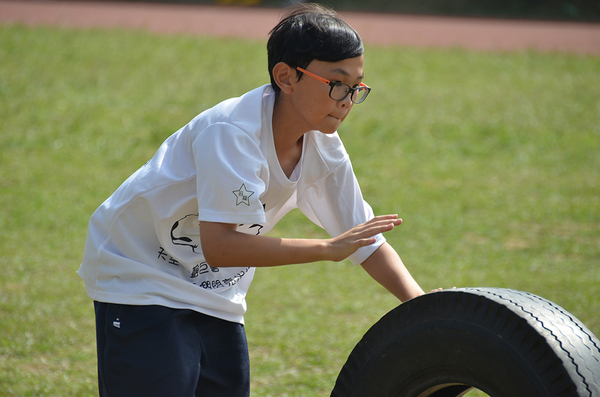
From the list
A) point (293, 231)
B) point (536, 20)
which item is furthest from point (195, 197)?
point (536, 20)

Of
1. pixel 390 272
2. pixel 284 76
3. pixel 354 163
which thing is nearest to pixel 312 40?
pixel 284 76

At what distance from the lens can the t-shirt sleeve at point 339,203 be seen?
7.04 feet

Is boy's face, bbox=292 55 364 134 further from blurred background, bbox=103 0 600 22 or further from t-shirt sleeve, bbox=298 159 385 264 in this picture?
blurred background, bbox=103 0 600 22

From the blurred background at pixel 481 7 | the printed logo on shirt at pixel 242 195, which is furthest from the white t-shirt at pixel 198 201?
the blurred background at pixel 481 7

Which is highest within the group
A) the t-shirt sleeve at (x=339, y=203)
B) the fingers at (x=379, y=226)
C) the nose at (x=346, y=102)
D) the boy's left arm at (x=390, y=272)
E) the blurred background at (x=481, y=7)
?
the nose at (x=346, y=102)

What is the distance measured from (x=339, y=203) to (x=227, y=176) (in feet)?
1.83

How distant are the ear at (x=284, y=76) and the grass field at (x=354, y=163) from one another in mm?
1765

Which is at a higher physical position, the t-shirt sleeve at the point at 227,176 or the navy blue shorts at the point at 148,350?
the t-shirt sleeve at the point at 227,176

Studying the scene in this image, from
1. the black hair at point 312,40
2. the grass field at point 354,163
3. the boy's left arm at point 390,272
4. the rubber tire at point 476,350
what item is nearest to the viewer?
the rubber tire at point 476,350

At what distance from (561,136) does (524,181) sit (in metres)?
1.72

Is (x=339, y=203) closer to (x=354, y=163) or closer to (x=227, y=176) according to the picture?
(x=227, y=176)

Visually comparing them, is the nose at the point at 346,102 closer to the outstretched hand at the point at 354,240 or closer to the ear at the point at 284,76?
the ear at the point at 284,76

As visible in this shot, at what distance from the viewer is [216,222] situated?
1734 mm

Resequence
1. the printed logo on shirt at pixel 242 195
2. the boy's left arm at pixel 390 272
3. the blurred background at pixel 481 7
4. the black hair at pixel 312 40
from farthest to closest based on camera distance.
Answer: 1. the blurred background at pixel 481 7
2. the boy's left arm at pixel 390 272
3. the black hair at pixel 312 40
4. the printed logo on shirt at pixel 242 195
